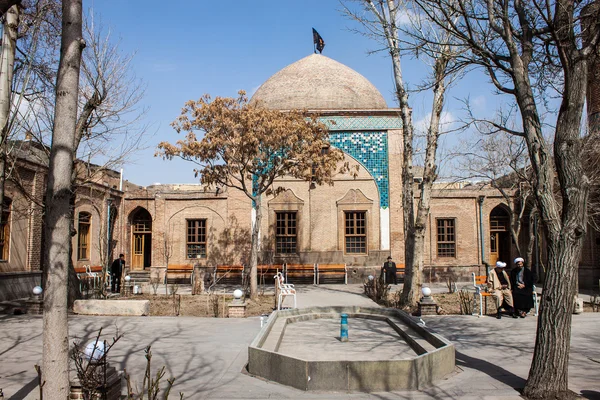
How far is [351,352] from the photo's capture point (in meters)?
7.97

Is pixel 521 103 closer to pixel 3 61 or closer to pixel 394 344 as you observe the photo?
pixel 394 344

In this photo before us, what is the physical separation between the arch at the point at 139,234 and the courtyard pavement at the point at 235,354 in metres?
12.4

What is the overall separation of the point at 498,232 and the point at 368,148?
797 cm

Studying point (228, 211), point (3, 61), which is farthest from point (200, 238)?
point (3, 61)

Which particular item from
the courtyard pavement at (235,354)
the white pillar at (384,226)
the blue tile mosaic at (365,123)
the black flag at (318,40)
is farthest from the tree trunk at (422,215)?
the black flag at (318,40)

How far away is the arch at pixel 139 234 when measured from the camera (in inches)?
977

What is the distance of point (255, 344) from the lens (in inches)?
289

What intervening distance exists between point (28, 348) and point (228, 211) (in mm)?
14233

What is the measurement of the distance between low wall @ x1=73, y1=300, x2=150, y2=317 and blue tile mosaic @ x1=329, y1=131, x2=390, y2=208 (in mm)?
12455

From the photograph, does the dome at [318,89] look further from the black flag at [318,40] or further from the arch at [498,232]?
the arch at [498,232]

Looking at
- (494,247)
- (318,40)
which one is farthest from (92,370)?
(318,40)

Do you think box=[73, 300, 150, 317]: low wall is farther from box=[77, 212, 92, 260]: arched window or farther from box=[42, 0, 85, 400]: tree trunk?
box=[42, 0, 85, 400]: tree trunk

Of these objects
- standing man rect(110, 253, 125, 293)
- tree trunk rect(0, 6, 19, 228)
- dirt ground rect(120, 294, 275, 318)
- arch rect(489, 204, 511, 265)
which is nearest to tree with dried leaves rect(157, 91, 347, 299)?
dirt ground rect(120, 294, 275, 318)

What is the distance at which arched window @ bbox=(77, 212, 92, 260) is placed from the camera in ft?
67.3
